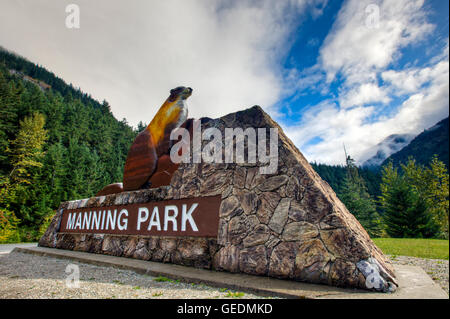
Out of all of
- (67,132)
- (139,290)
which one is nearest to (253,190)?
(139,290)

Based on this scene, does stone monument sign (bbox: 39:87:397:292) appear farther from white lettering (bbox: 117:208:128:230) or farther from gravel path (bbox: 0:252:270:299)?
gravel path (bbox: 0:252:270:299)

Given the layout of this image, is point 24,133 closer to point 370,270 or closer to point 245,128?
point 245,128

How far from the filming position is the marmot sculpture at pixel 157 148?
559cm

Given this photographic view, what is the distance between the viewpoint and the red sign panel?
151 inches

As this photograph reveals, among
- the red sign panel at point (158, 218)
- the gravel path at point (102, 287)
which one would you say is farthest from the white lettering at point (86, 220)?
the gravel path at point (102, 287)

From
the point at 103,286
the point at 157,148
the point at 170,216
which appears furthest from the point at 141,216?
the point at 103,286

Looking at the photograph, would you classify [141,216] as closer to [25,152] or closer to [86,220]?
[86,220]

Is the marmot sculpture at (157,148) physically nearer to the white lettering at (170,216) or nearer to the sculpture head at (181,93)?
the sculpture head at (181,93)

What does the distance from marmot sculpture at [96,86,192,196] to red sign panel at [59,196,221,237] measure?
739mm

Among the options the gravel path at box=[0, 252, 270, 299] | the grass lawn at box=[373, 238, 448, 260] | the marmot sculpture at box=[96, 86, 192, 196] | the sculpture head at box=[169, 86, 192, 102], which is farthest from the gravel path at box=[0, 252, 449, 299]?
the sculpture head at box=[169, 86, 192, 102]

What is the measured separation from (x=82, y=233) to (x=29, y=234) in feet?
54.6

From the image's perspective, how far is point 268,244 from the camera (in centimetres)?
314

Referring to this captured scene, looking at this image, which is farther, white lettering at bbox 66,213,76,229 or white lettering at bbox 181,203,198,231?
white lettering at bbox 66,213,76,229

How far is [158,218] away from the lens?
452cm
